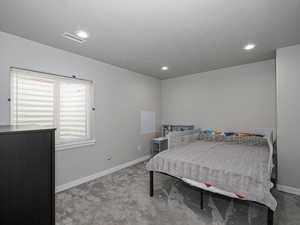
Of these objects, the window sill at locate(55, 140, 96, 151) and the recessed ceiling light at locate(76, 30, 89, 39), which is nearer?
the recessed ceiling light at locate(76, 30, 89, 39)

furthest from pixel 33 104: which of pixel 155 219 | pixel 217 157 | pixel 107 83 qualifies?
pixel 217 157

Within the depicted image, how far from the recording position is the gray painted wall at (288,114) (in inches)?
95.0

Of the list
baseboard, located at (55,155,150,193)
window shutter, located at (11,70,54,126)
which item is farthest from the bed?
window shutter, located at (11,70,54,126)

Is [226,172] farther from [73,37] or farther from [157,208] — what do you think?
[73,37]

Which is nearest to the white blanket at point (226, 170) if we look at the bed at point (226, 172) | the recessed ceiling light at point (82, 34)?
the bed at point (226, 172)

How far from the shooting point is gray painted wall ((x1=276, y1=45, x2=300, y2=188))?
2412 mm

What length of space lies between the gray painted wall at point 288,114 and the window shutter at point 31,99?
12.8 ft

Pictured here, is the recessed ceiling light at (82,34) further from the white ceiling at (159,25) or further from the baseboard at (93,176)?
the baseboard at (93,176)

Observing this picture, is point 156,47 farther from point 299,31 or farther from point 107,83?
point 299,31

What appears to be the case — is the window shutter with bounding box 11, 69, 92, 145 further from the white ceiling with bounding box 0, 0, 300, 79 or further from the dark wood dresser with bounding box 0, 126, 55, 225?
the dark wood dresser with bounding box 0, 126, 55, 225

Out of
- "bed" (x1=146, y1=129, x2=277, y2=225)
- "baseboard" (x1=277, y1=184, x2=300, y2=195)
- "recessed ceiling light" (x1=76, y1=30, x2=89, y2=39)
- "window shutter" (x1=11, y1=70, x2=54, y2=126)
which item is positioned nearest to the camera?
"bed" (x1=146, y1=129, x2=277, y2=225)

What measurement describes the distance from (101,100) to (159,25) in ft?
6.35

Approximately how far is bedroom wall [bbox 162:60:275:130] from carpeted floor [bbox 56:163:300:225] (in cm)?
157

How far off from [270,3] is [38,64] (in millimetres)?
3120
